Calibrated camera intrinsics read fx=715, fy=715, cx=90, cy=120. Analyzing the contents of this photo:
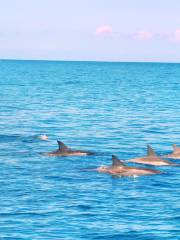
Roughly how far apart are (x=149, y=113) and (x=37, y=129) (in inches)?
1078

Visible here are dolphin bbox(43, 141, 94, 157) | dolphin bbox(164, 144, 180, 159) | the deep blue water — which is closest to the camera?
the deep blue water

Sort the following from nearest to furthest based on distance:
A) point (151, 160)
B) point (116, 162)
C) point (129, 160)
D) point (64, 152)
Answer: point (116, 162) → point (151, 160) → point (129, 160) → point (64, 152)

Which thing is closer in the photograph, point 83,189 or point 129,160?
point 83,189

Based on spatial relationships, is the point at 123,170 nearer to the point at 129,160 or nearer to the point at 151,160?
the point at 151,160

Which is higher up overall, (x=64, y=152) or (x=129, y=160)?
(x=64, y=152)

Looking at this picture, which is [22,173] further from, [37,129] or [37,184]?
[37,129]

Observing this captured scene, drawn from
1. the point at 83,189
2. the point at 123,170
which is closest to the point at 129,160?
the point at 123,170

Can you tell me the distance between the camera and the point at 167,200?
37.9m

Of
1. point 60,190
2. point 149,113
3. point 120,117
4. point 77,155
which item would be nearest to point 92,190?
point 60,190

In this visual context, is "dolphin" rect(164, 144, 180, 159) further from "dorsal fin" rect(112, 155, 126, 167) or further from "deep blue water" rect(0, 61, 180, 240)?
"dorsal fin" rect(112, 155, 126, 167)

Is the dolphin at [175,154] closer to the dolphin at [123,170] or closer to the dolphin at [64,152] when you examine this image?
the dolphin at [64,152]

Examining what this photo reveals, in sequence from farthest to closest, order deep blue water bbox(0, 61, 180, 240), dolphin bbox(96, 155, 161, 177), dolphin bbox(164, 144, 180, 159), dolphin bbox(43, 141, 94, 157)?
dolphin bbox(43, 141, 94, 157)
dolphin bbox(164, 144, 180, 159)
dolphin bbox(96, 155, 161, 177)
deep blue water bbox(0, 61, 180, 240)

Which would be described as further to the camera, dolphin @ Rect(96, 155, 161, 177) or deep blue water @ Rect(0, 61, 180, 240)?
dolphin @ Rect(96, 155, 161, 177)

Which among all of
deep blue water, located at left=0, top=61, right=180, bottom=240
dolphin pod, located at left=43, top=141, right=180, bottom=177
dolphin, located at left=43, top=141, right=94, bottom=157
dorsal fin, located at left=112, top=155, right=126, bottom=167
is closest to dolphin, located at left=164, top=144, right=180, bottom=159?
dolphin pod, located at left=43, top=141, right=180, bottom=177
